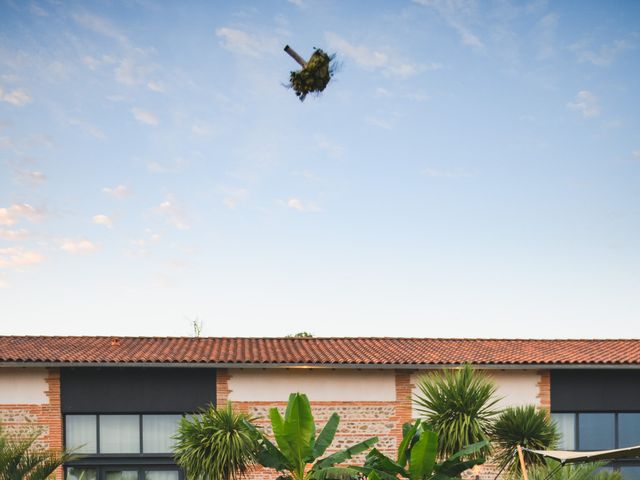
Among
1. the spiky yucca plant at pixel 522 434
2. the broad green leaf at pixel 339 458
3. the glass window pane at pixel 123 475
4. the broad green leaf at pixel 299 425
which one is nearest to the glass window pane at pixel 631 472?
the spiky yucca plant at pixel 522 434

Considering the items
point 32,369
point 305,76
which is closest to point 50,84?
point 32,369

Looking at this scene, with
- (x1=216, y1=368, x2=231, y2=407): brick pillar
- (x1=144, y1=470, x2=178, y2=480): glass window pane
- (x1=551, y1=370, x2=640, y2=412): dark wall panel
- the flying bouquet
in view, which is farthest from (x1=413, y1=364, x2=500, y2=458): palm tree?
the flying bouquet

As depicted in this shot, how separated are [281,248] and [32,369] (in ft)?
30.0

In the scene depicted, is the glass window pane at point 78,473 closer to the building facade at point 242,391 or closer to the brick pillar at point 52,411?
the building facade at point 242,391

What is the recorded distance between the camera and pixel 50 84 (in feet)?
54.3

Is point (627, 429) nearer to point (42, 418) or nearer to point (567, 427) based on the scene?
point (567, 427)

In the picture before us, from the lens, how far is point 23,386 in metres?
15.5

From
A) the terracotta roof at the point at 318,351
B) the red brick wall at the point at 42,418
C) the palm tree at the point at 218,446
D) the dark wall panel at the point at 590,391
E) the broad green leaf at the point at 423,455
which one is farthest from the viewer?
the dark wall panel at the point at 590,391

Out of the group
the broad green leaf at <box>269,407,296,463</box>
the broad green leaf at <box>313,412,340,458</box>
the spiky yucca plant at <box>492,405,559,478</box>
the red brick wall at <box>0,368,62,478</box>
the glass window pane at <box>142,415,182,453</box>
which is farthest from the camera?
the glass window pane at <box>142,415,182,453</box>

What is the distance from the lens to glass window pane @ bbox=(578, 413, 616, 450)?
16625 mm

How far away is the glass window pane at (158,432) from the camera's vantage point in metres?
16.0

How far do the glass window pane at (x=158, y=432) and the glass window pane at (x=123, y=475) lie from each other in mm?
636

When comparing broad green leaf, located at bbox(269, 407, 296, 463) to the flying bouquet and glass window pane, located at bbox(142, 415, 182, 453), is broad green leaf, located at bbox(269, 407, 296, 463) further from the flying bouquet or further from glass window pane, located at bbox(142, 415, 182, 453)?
the flying bouquet

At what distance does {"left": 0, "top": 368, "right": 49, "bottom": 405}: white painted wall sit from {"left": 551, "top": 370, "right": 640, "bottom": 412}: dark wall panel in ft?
43.7
